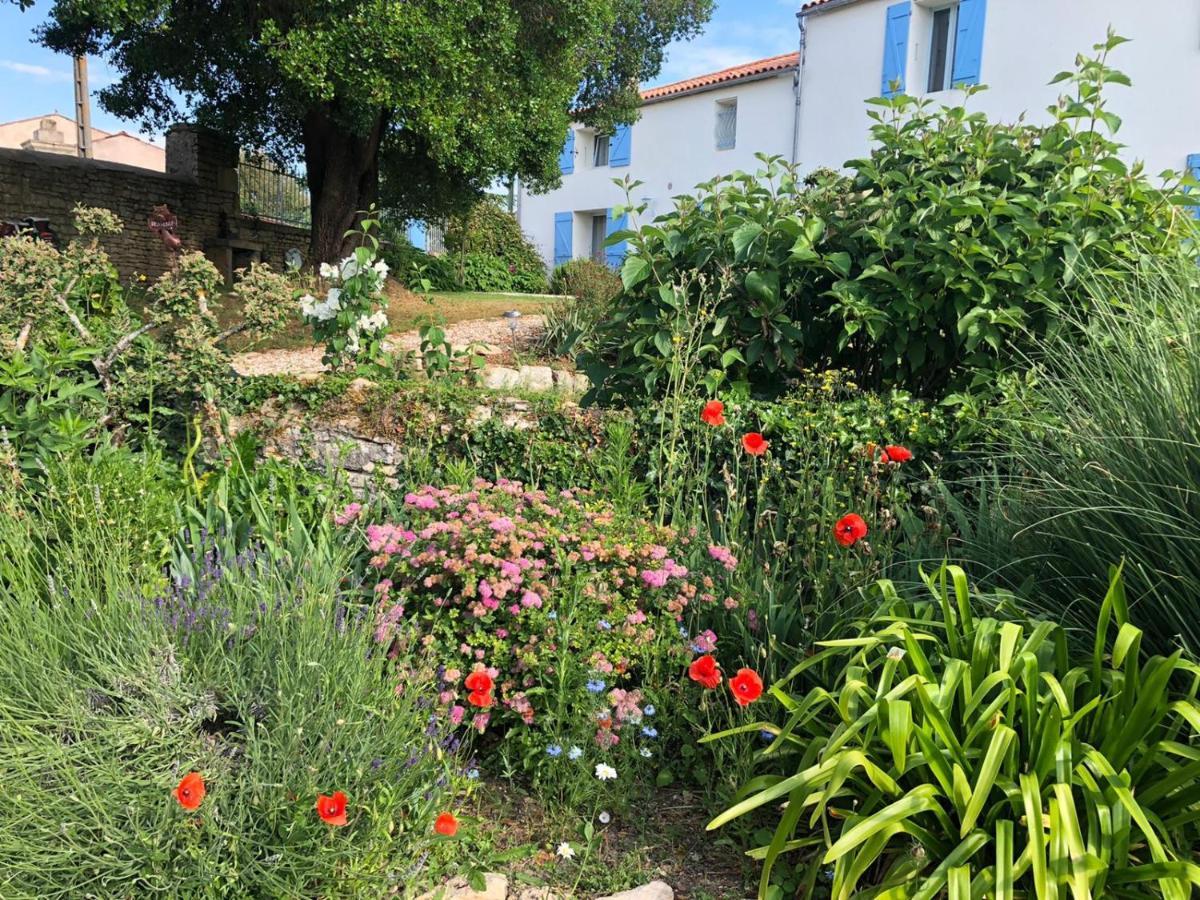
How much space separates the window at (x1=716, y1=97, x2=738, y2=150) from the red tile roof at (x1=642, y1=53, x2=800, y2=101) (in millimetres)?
507

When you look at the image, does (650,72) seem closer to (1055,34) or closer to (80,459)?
(1055,34)

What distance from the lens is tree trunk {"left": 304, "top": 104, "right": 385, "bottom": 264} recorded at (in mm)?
11172

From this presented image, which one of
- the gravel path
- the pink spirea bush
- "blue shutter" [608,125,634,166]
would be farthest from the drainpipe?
the pink spirea bush

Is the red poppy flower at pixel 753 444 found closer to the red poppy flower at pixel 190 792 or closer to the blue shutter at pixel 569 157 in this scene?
the red poppy flower at pixel 190 792

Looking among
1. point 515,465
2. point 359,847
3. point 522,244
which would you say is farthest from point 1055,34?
point 359,847

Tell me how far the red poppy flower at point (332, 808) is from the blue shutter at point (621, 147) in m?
20.6

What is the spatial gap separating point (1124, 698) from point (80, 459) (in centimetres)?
318

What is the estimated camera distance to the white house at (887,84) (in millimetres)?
11914

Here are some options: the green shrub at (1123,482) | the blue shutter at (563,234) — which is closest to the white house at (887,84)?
the blue shutter at (563,234)

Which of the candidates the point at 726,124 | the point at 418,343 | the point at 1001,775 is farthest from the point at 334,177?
the point at 1001,775

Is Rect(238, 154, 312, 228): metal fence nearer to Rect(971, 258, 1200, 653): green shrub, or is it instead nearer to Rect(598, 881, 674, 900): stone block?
Rect(971, 258, 1200, 653): green shrub

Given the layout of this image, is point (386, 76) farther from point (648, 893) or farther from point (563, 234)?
point (563, 234)

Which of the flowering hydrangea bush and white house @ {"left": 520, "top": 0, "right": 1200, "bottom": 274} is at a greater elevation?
white house @ {"left": 520, "top": 0, "right": 1200, "bottom": 274}

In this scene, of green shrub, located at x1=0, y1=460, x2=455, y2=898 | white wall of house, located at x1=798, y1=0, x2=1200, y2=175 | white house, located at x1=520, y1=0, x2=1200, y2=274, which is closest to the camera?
green shrub, located at x1=0, y1=460, x2=455, y2=898
